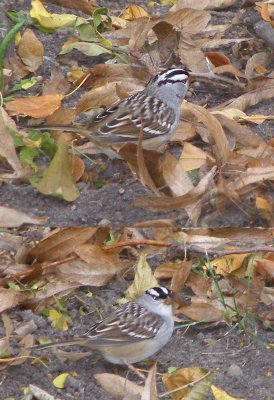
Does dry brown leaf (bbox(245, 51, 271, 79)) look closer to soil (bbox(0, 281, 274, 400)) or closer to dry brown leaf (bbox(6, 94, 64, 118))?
dry brown leaf (bbox(6, 94, 64, 118))

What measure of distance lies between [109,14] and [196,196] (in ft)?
9.08

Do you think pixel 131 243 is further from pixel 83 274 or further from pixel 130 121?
pixel 130 121

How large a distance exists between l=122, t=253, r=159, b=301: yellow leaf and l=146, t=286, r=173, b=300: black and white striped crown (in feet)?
0.46

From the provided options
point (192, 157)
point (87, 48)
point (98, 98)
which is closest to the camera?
point (192, 157)

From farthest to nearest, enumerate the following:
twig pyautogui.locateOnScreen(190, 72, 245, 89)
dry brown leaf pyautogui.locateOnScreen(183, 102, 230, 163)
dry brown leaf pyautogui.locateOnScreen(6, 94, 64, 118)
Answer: twig pyautogui.locateOnScreen(190, 72, 245, 89) → dry brown leaf pyautogui.locateOnScreen(6, 94, 64, 118) → dry brown leaf pyautogui.locateOnScreen(183, 102, 230, 163)

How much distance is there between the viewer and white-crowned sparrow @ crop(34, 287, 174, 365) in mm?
4820

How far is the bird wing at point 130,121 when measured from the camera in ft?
21.4

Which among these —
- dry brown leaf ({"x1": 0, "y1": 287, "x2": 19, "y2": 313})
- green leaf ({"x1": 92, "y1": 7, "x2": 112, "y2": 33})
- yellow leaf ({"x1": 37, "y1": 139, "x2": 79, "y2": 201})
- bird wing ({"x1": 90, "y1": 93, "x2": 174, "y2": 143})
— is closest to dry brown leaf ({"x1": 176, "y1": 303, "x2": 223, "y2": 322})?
dry brown leaf ({"x1": 0, "y1": 287, "x2": 19, "y2": 313})

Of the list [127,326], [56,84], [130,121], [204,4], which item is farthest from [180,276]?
[204,4]

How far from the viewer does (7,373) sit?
472cm

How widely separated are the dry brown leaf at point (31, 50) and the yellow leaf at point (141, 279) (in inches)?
94.9

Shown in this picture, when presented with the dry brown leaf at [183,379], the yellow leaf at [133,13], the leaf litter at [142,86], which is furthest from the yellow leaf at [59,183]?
the yellow leaf at [133,13]

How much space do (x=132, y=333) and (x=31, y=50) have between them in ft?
9.70

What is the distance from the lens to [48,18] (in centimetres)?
771
